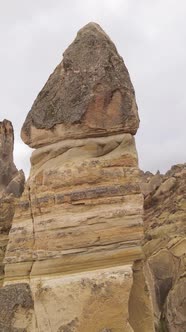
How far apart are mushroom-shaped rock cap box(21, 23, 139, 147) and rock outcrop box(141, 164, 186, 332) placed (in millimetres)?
5790

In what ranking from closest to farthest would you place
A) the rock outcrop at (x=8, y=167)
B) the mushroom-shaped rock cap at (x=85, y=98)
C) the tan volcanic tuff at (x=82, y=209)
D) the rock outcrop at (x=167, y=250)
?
the tan volcanic tuff at (x=82, y=209), the mushroom-shaped rock cap at (x=85, y=98), the rock outcrop at (x=167, y=250), the rock outcrop at (x=8, y=167)

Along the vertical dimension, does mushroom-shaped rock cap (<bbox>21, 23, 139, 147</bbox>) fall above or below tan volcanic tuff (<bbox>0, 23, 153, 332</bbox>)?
above

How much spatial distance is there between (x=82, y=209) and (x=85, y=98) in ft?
6.20

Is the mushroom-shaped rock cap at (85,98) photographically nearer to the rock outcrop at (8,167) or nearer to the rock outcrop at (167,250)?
the rock outcrop at (167,250)

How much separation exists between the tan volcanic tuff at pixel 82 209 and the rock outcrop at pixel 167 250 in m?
5.48

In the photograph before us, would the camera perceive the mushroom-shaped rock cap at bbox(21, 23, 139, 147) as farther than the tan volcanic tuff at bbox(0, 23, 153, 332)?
Yes

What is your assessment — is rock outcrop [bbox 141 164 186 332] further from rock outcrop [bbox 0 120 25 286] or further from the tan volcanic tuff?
rock outcrop [bbox 0 120 25 286]

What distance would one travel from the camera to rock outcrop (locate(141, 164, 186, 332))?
→ 17609 mm

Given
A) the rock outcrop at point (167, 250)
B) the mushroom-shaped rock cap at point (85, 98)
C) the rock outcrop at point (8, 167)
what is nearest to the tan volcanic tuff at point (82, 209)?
the mushroom-shaped rock cap at point (85, 98)

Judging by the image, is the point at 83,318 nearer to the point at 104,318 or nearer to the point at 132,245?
the point at 104,318

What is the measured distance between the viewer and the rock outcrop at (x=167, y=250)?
57.8ft

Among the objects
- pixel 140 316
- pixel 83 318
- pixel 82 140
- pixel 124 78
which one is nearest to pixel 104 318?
pixel 83 318

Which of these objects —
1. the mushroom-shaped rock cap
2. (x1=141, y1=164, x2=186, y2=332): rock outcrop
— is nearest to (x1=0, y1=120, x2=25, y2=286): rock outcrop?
(x1=141, y1=164, x2=186, y2=332): rock outcrop

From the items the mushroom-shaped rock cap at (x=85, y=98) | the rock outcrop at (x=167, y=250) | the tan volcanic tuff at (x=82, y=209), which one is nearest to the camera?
the tan volcanic tuff at (x=82, y=209)
